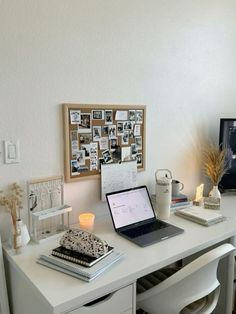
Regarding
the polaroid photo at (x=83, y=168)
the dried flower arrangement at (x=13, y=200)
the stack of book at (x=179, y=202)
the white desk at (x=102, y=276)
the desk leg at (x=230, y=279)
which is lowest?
the desk leg at (x=230, y=279)

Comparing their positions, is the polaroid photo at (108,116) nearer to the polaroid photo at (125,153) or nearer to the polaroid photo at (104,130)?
the polaroid photo at (104,130)

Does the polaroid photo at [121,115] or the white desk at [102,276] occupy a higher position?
the polaroid photo at [121,115]

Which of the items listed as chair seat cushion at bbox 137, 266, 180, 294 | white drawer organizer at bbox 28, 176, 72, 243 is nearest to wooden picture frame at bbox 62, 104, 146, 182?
white drawer organizer at bbox 28, 176, 72, 243

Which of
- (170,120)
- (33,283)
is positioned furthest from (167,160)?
(33,283)

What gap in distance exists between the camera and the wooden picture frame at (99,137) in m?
1.57

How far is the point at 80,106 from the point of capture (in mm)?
1566

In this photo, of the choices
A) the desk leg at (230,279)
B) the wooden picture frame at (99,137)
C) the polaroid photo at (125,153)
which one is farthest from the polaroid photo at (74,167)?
the desk leg at (230,279)

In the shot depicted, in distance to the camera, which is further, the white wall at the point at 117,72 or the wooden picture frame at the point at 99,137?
the wooden picture frame at the point at 99,137

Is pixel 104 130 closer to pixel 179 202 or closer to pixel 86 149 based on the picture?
pixel 86 149

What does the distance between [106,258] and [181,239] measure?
0.46 metres

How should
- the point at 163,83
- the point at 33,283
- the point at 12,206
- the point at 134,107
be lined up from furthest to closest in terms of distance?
the point at 163,83
the point at 134,107
the point at 12,206
the point at 33,283

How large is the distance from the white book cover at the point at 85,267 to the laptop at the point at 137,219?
0.23 metres

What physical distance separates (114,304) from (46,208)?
0.64 m

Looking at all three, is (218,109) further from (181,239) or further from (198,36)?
(181,239)
